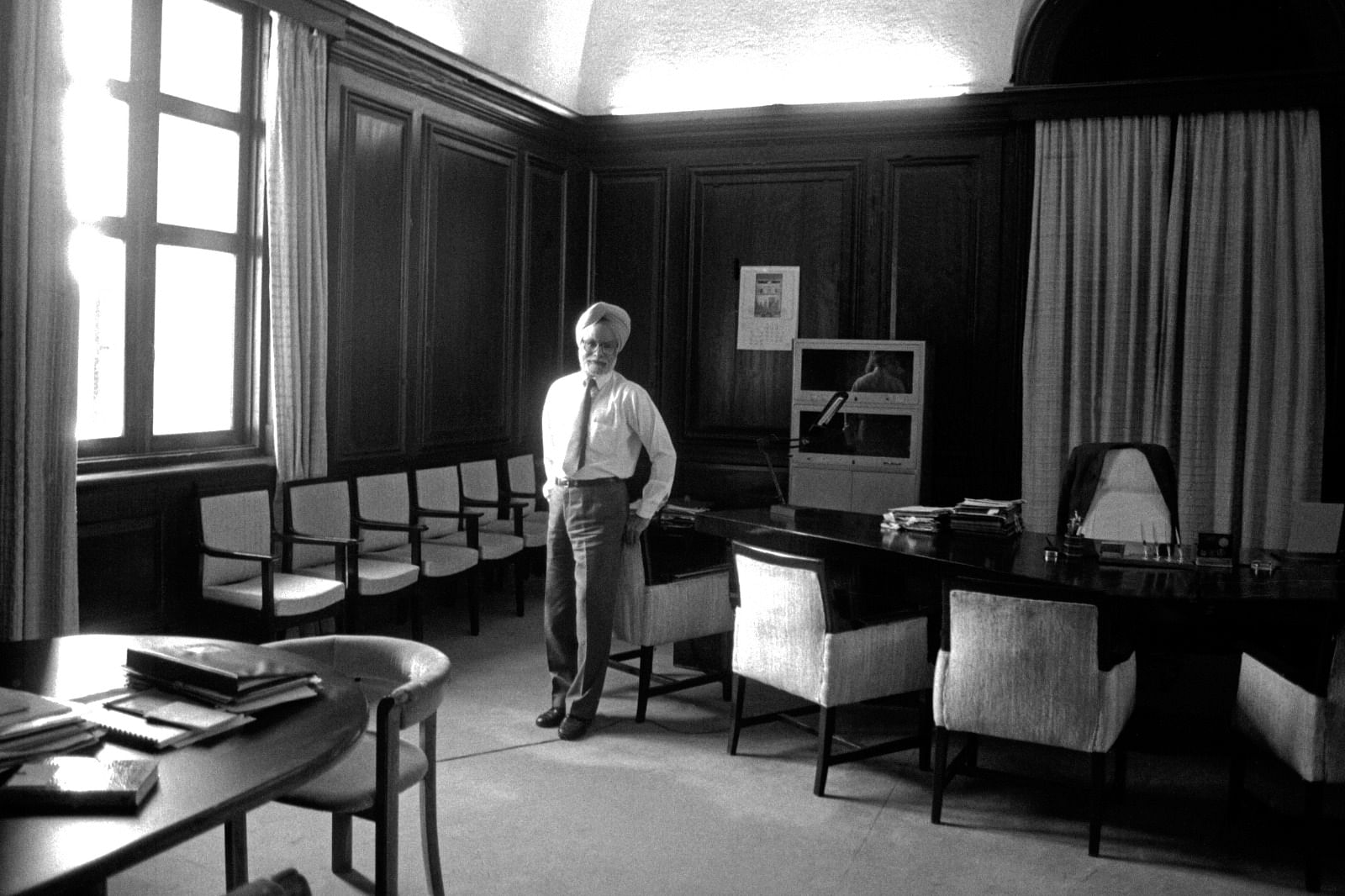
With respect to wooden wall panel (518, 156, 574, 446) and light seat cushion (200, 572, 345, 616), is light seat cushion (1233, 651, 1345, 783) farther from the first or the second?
wooden wall panel (518, 156, 574, 446)

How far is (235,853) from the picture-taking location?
2.75m

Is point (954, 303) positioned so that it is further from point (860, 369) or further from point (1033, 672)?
point (1033, 672)

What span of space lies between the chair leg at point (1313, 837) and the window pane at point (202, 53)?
518cm

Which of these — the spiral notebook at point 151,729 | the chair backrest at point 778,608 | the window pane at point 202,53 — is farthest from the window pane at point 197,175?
the spiral notebook at point 151,729

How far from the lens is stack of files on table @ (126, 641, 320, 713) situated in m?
2.12

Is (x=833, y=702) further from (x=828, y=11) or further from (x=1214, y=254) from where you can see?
(x=828, y=11)

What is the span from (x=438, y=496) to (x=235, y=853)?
4037 mm

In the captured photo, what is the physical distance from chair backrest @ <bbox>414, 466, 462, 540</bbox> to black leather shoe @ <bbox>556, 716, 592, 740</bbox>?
2.22 meters

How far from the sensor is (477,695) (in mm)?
5199

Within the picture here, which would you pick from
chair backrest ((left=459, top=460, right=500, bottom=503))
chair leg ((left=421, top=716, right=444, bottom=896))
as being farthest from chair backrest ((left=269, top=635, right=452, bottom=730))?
chair backrest ((left=459, top=460, right=500, bottom=503))

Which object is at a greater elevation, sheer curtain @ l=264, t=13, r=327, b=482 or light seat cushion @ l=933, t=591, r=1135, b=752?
sheer curtain @ l=264, t=13, r=327, b=482

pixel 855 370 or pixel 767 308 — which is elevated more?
pixel 767 308

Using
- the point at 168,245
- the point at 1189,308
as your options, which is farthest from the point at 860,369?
the point at 168,245

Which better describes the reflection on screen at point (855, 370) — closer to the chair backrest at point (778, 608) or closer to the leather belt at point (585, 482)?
the leather belt at point (585, 482)
